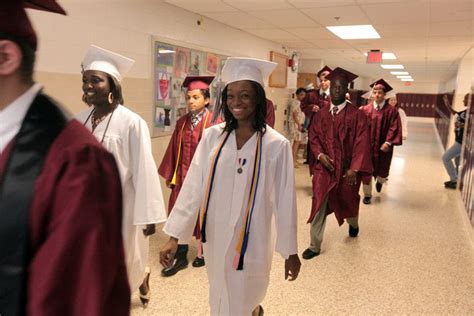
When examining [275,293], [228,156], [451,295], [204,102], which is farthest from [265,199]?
[451,295]

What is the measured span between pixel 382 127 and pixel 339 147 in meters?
2.19

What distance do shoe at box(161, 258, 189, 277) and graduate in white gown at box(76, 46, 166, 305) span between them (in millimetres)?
872

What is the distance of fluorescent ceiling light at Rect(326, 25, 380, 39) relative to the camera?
5883mm

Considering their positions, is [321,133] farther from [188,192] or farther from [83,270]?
[83,270]

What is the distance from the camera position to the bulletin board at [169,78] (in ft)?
14.9

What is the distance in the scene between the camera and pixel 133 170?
234 cm

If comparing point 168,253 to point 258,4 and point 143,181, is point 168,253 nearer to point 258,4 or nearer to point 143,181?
point 143,181

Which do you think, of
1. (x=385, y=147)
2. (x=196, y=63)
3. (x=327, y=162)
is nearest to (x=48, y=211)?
(x=327, y=162)

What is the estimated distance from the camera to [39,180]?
2.19ft

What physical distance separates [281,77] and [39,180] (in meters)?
8.36

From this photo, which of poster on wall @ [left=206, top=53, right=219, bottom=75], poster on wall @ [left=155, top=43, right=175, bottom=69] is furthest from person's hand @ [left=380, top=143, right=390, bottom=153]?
poster on wall @ [left=155, top=43, right=175, bottom=69]

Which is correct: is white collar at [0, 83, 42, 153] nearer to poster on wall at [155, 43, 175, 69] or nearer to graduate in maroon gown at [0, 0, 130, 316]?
graduate in maroon gown at [0, 0, 130, 316]

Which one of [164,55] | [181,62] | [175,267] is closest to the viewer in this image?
[175,267]

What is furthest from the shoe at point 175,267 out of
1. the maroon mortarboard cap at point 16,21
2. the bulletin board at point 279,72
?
the bulletin board at point 279,72
